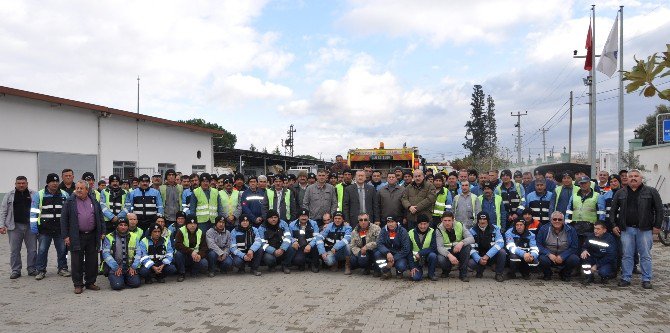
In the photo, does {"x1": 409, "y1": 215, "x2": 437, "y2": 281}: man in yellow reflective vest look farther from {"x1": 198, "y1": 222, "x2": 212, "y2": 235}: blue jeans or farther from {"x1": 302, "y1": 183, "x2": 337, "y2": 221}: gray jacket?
{"x1": 198, "y1": 222, "x2": 212, "y2": 235}: blue jeans

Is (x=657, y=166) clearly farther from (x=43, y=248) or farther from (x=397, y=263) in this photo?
(x=43, y=248)

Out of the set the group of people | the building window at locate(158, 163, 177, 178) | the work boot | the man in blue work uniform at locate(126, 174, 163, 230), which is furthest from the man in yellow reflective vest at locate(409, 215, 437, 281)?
the building window at locate(158, 163, 177, 178)

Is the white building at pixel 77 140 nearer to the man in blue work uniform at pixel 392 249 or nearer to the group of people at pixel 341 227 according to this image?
the group of people at pixel 341 227

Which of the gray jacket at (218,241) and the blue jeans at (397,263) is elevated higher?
the gray jacket at (218,241)

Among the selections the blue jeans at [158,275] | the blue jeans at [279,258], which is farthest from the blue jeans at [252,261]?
the blue jeans at [158,275]

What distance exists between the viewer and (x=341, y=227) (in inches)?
377

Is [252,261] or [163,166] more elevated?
[163,166]

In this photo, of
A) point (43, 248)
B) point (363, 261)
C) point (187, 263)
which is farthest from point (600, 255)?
point (43, 248)

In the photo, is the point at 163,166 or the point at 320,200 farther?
the point at 163,166

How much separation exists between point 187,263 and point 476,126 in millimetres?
65546

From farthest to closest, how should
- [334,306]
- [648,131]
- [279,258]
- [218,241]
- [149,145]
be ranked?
[648,131] < [149,145] < [279,258] < [218,241] < [334,306]

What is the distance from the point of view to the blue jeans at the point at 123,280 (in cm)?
803

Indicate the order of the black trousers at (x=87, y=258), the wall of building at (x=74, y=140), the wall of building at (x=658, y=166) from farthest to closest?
the wall of building at (x=658, y=166), the wall of building at (x=74, y=140), the black trousers at (x=87, y=258)

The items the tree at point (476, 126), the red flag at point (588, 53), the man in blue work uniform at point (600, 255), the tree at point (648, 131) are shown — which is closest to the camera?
the man in blue work uniform at point (600, 255)
